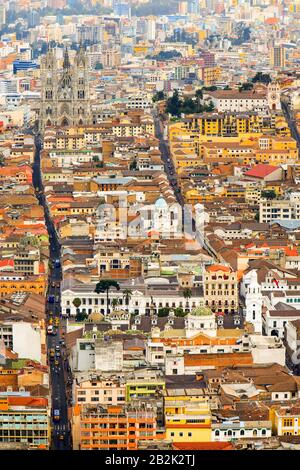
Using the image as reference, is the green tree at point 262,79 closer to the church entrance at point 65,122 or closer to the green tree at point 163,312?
the church entrance at point 65,122

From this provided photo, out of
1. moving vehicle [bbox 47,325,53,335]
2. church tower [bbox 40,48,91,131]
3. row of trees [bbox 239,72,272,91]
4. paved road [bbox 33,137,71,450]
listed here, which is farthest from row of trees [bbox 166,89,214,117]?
moving vehicle [bbox 47,325,53,335]

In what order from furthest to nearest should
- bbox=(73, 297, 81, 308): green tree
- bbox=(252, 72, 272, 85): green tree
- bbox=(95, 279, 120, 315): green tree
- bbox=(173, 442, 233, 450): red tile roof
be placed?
bbox=(252, 72, 272, 85): green tree → bbox=(95, 279, 120, 315): green tree → bbox=(73, 297, 81, 308): green tree → bbox=(173, 442, 233, 450): red tile roof

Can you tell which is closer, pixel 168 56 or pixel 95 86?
pixel 95 86

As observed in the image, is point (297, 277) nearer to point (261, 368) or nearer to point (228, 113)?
point (261, 368)

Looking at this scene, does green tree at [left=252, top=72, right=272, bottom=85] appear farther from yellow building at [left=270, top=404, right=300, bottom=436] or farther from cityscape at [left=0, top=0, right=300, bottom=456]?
yellow building at [left=270, top=404, right=300, bottom=436]

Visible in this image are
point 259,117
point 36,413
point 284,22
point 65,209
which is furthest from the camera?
point 284,22

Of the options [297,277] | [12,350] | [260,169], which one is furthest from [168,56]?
[12,350]
